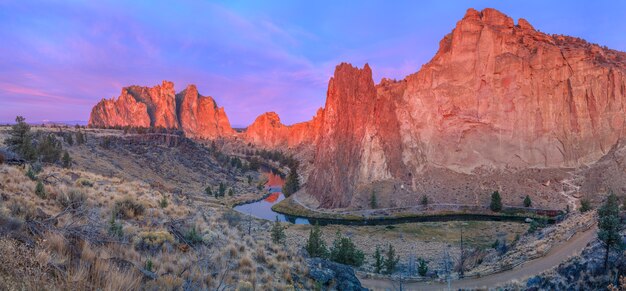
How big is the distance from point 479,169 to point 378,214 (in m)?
23.5

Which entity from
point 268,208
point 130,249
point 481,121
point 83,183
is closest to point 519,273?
point 130,249

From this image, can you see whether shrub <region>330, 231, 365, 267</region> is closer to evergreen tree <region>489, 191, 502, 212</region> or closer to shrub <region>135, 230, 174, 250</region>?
shrub <region>135, 230, 174, 250</region>

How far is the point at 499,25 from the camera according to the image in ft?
250

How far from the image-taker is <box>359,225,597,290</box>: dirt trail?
66.4 feet

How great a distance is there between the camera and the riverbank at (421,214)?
60.5m

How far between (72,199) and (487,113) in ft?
253

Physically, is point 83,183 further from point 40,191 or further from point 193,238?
point 193,238

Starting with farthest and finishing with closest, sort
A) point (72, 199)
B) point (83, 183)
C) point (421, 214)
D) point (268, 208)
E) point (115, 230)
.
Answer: point (268, 208)
point (421, 214)
point (83, 183)
point (72, 199)
point (115, 230)

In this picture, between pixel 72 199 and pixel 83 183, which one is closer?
pixel 72 199

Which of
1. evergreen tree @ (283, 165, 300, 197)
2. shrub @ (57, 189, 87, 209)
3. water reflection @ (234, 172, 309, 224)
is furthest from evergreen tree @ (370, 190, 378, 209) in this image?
shrub @ (57, 189, 87, 209)

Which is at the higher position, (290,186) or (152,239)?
(152,239)

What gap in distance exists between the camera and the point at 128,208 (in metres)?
11.2

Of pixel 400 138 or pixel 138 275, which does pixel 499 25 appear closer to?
pixel 400 138

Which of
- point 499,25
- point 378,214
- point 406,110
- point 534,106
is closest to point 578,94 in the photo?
point 534,106
